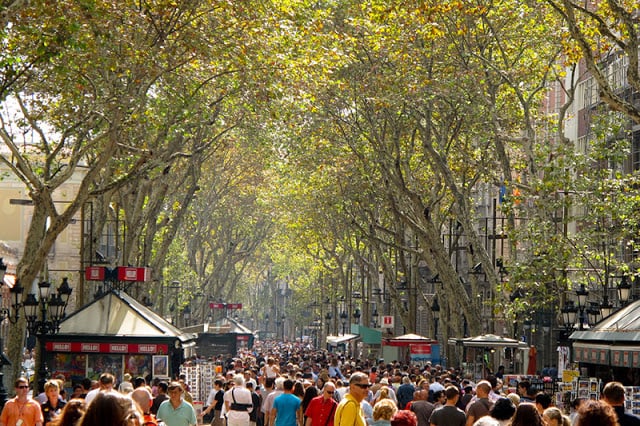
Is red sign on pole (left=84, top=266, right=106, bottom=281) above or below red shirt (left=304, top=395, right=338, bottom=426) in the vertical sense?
above

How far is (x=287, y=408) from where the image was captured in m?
16.4

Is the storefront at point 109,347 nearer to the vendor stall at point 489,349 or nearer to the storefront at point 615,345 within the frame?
the vendor stall at point 489,349

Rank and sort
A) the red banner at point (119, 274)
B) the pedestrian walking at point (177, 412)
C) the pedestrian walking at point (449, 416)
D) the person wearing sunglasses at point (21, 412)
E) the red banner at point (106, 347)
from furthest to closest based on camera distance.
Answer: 1. the red banner at point (119, 274)
2. the red banner at point (106, 347)
3. the pedestrian walking at point (177, 412)
4. the pedestrian walking at point (449, 416)
5. the person wearing sunglasses at point (21, 412)

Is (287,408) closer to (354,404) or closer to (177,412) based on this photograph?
(177,412)

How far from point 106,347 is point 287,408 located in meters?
9.30

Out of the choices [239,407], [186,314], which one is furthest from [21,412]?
[186,314]

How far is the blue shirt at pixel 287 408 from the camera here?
16.4m

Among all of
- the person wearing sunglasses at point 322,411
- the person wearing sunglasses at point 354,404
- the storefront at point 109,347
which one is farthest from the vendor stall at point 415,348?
the person wearing sunglasses at point 354,404

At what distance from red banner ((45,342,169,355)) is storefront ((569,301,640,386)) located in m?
8.17

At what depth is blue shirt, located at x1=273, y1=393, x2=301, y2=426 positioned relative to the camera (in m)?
16.4

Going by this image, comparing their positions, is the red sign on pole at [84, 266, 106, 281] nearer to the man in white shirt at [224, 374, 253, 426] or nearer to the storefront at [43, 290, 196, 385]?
the storefront at [43, 290, 196, 385]

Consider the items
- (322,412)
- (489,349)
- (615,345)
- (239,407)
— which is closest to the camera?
Answer: (322,412)

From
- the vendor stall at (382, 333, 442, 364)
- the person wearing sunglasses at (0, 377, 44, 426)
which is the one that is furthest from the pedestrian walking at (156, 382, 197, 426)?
the vendor stall at (382, 333, 442, 364)

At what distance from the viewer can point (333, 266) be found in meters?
76.4
